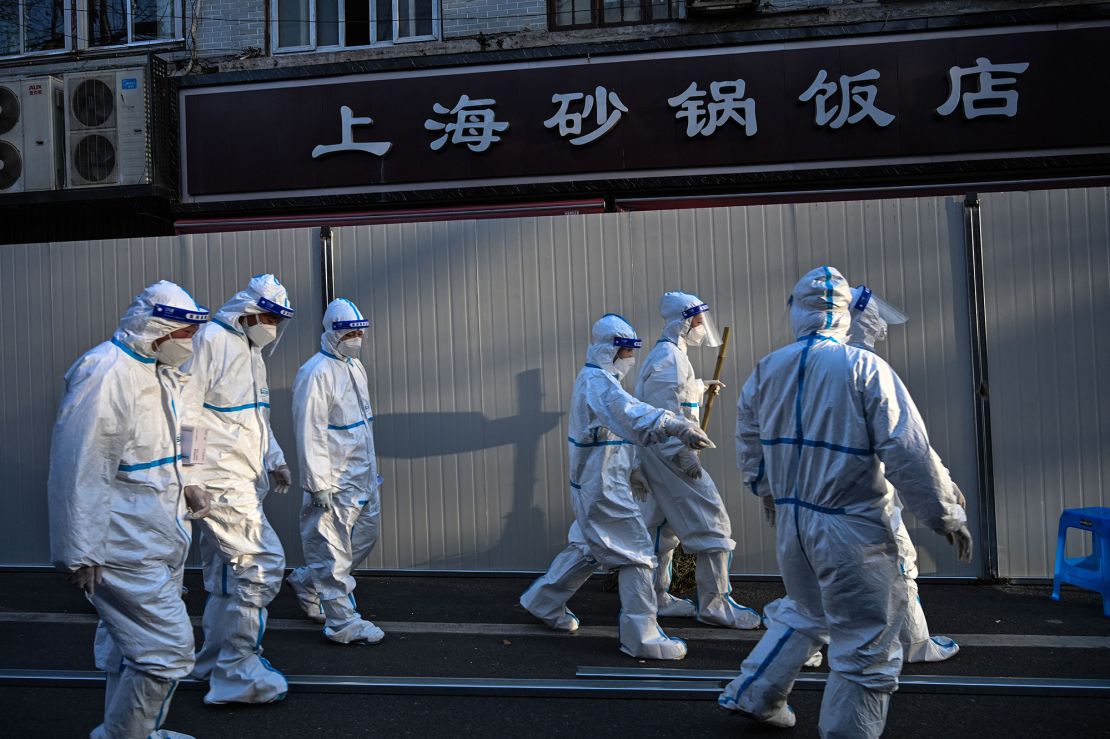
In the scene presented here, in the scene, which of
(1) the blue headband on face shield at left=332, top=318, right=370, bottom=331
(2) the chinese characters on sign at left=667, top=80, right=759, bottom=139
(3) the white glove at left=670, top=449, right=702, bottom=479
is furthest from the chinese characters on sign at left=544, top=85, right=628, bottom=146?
(3) the white glove at left=670, top=449, right=702, bottom=479

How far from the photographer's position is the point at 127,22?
11266 millimetres

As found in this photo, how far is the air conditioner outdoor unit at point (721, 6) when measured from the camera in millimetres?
9641

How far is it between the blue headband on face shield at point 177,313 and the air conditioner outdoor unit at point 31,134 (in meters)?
8.22

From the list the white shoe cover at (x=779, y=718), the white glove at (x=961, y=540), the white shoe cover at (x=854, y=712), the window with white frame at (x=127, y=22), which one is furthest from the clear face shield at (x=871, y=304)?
the window with white frame at (x=127, y=22)

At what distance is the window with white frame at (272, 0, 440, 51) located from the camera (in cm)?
1066

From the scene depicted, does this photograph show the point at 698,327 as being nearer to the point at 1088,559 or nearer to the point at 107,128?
the point at 1088,559

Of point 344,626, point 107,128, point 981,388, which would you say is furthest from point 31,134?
point 981,388

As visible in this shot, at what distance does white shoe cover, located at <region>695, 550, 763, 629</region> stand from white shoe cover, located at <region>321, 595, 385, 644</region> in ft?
6.92

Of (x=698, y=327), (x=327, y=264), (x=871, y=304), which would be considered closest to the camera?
(x=871, y=304)

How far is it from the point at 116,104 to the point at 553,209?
17.1ft

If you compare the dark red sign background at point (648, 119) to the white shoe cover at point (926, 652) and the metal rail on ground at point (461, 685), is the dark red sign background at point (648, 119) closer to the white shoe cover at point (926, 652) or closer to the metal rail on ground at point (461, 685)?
the white shoe cover at point (926, 652)

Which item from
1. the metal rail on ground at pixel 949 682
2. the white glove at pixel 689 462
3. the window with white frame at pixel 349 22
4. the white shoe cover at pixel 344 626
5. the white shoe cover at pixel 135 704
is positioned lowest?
the metal rail on ground at pixel 949 682

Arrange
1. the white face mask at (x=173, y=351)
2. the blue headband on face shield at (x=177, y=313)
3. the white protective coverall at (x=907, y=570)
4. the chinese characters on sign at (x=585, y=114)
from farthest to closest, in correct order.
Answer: the chinese characters on sign at (x=585, y=114) < the white protective coverall at (x=907, y=570) < the white face mask at (x=173, y=351) < the blue headband on face shield at (x=177, y=313)

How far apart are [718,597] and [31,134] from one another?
31.5ft
